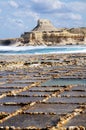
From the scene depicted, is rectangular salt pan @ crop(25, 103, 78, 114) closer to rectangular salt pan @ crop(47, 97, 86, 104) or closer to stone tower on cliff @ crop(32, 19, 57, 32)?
rectangular salt pan @ crop(47, 97, 86, 104)

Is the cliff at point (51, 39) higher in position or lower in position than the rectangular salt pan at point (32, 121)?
lower

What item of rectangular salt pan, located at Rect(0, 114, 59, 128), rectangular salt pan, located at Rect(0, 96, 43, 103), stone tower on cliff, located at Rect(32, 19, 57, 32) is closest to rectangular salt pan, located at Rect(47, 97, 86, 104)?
rectangular salt pan, located at Rect(0, 96, 43, 103)

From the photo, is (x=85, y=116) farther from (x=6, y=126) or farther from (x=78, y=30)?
(x=78, y=30)

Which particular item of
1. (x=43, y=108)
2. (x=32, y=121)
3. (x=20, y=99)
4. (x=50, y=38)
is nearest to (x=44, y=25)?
(x=50, y=38)

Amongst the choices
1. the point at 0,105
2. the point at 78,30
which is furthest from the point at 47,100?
the point at 78,30

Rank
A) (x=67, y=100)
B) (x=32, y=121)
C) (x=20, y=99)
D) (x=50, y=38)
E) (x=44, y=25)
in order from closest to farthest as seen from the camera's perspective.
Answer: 1. (x=32, y=121)
2. (x=67, y=100)
3. (x=20, y=99)
4. (x=50, y=38)
5. (x=44, y=25)

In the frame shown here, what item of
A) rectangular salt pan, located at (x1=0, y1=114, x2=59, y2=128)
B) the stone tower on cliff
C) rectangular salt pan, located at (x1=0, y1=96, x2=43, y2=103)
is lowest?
rectangular salt pan, located at (x1=0, y1=96, x2=43, y2=103)

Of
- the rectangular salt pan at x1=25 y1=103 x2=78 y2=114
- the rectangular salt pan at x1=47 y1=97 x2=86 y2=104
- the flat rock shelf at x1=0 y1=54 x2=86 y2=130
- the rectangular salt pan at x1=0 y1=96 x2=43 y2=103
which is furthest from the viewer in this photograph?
the rectangular salt pan at x1=0 y1=96 x2=43 y2=103

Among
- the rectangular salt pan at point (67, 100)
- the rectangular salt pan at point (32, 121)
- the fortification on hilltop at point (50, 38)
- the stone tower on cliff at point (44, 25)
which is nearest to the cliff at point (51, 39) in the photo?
the fortification on hilltop at point (50, 38)

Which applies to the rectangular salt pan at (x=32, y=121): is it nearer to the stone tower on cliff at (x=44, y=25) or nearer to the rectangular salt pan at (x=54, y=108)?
the rectangular salt pan at (x=54, y=108)

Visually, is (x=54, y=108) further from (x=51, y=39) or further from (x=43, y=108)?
(x=51, y=39)

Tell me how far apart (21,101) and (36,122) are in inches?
67.3

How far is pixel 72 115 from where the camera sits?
16.8 feet

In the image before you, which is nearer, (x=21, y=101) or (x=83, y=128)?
(x=83, y=128)
